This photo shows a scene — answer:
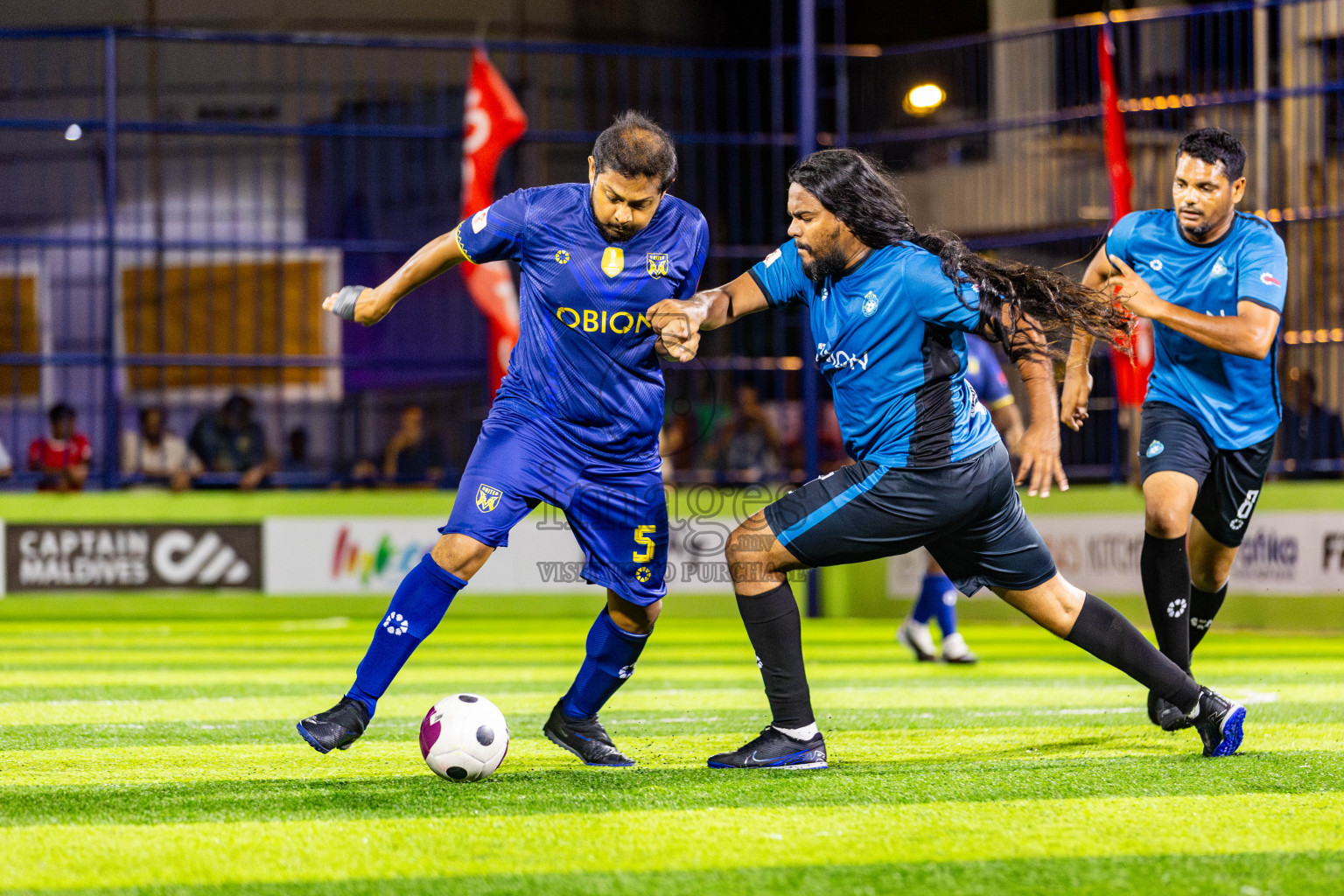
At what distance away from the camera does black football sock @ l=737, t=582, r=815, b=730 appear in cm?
436

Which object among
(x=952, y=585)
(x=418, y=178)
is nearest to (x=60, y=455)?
(x=418, y=178)

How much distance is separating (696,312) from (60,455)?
960 cm

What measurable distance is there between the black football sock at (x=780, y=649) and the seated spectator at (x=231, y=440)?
885 cm

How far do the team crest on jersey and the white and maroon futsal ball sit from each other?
588 mm

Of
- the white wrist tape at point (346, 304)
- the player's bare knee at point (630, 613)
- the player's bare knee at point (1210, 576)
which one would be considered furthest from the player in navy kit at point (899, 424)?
the player's bare knee at point (1210, 576)

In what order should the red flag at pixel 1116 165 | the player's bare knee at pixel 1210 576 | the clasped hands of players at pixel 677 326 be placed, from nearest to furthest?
the clasped hands of players at pixel 677 326, the player's bare knee at pixel 1210 576, the red flag at pixel 1116 165

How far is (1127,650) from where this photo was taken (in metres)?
4.41

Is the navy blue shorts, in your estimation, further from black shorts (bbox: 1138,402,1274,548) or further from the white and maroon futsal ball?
black shorts (bbox: 1138,402,1274,548)

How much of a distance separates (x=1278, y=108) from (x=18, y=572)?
10.7 m

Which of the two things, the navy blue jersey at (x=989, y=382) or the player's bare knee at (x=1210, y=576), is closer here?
the player's bare knee at (x=1210, y=576)

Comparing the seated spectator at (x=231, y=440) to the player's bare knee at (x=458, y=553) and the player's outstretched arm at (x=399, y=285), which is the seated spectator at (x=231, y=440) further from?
the player's bare knee at (x=458, y=553)

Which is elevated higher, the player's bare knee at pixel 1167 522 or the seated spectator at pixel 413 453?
the seated spectator at pixel 413 453

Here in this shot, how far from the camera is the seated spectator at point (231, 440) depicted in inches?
492

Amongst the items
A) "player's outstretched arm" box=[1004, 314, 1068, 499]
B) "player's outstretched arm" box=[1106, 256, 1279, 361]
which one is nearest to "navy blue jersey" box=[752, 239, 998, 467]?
"player's outstretched arm" box=[1004, 314, 1068, 499]
